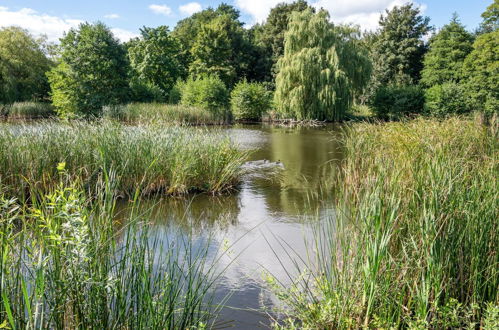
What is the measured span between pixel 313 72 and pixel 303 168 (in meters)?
12.7

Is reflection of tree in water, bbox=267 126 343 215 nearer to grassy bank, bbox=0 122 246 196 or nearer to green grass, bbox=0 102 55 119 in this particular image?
grassy bank, bbox=0 122 246 196

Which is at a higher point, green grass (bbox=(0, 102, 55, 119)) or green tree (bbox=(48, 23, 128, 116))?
green tree (bbox=(48, 23, 128, 116))

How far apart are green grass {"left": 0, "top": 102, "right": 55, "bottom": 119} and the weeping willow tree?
551 inches

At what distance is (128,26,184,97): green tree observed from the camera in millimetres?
28297

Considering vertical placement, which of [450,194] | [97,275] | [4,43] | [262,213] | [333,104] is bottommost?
[262,213]

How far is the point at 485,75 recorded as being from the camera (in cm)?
2477

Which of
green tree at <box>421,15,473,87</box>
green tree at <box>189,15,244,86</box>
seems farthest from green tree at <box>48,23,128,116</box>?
green tree at <box>421,15,473,87</box>

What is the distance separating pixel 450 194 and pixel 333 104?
64.3 ft

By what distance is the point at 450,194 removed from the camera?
114 inches

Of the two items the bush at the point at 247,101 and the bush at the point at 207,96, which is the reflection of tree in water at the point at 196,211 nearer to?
the bush at the point at 207,96

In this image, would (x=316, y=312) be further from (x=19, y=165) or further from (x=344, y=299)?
(x=19, y=165)

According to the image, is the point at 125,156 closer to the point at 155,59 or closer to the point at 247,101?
the point at 247,101

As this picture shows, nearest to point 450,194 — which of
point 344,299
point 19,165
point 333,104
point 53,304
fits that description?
point 344,299

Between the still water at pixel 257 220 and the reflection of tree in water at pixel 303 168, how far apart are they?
0.02 meters
